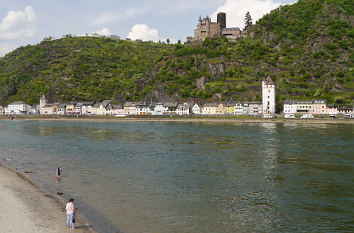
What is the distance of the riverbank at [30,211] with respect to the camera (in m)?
15.7

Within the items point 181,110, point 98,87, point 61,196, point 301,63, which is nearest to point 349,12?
point 301,63

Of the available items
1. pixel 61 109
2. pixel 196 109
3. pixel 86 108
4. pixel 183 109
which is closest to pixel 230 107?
pixel 196 109

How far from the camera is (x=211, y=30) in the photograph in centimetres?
18750

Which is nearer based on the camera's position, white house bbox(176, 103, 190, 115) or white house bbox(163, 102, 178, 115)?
white house bbox(176, 103, 190, 115)

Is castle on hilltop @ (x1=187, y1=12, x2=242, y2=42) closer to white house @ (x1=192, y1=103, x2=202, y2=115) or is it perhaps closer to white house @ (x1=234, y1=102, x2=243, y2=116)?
white house @ (x1=192, y1=103, x2=202, y2=115)

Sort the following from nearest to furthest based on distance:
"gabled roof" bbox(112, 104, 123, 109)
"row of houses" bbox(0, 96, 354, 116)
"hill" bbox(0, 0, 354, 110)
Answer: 1. "row of houses" bbox(0, 96, 354, 116)
2. "hill" bbox(0, 0, 354, 110)
3. "gabled roof" bbox(112, 104, 123, 109)

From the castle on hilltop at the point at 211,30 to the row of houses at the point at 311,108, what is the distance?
79.0m

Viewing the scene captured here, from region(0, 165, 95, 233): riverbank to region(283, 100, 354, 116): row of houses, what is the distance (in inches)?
4254

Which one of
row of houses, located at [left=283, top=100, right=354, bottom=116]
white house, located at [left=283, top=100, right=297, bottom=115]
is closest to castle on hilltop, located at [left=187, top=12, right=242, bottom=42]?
white house, located at [left=283, top=100, right=297, bottom=115]

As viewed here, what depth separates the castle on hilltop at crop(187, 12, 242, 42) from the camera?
187m

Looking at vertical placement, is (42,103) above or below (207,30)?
below

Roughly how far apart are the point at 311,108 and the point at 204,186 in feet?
346

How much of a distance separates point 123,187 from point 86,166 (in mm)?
9968

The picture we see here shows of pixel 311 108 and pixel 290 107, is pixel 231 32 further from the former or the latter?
pixel 311 108
